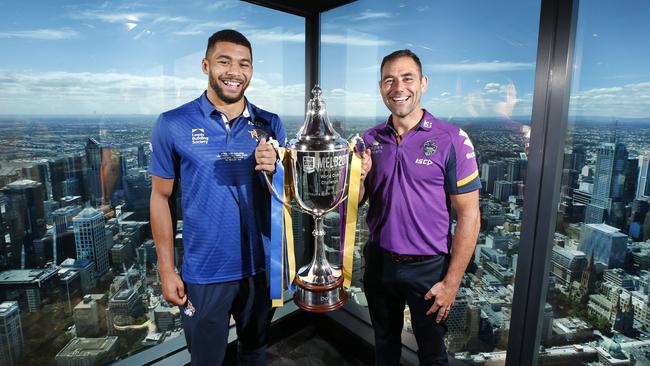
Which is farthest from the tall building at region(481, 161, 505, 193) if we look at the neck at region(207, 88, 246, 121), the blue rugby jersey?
the neck at region(207, 88, 246, 121)

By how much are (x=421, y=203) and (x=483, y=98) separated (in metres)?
0.70

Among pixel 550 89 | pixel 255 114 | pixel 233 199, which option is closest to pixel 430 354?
pixel 233 199

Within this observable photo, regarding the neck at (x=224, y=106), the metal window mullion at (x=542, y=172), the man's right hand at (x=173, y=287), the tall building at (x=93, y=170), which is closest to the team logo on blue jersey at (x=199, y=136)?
the neck at (x=224, y=106)

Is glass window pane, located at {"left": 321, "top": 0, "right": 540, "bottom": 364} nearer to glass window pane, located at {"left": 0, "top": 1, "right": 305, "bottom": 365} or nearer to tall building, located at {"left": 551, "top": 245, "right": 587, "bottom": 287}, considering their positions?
tall building, located at {"left": 551, "top": 245, "right": 587, "bottom": 287}

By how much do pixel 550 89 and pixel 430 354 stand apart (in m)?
1.25

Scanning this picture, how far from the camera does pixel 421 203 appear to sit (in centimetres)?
159

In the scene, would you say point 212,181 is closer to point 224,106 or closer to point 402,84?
point 224,106

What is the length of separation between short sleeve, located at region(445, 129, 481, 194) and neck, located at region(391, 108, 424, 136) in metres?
0.18

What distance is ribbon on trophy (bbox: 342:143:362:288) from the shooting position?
152 centimetres

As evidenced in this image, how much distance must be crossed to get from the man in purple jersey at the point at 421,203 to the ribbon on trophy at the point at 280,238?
1.39ft

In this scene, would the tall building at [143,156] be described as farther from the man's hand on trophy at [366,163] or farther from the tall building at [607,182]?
the tall building at [607,182]

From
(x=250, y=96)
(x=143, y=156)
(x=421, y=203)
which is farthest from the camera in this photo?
(x=250, y=96)

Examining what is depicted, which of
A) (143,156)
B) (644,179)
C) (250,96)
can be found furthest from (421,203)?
(143,156)

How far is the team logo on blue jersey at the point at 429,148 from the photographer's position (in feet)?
5.16
